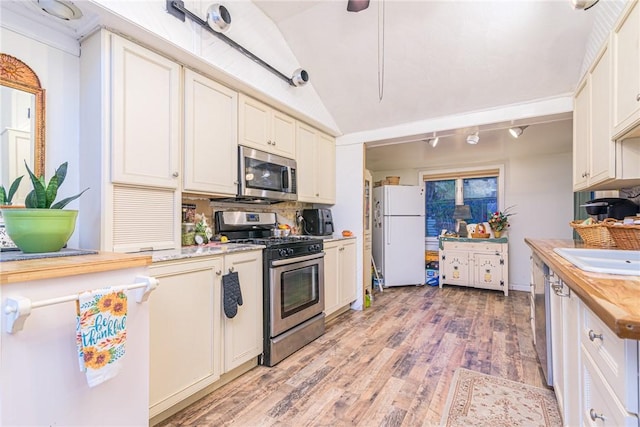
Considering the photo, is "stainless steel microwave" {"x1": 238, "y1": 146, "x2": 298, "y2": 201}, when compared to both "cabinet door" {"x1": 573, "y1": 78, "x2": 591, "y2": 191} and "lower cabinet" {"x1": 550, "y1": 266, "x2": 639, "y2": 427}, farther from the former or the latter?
"cabinet door" {"x1": 573, "y1": 78, "x2": 591, "y2": 191}

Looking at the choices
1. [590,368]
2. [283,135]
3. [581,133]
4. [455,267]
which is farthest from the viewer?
[455,267]

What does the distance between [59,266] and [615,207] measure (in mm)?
3215

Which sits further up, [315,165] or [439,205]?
[315,165]

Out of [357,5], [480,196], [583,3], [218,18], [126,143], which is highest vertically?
[357,5]

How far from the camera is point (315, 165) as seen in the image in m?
3.40

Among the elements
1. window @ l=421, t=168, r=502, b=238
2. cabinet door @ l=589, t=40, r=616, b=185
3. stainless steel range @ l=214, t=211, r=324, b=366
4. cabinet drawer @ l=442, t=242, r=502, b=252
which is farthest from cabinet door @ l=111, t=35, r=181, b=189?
window @ l=421, t=168, r=502, b=238

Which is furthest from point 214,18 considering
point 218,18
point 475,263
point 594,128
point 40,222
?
point 475,263

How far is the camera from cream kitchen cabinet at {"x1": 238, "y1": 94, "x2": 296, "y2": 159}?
96.6 inches

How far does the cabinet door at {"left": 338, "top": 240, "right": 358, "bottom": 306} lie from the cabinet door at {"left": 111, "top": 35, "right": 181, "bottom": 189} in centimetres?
202

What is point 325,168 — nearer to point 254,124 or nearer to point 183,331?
point 254,124

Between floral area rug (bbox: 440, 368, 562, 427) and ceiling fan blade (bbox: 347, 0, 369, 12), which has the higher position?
ceiling fan blade (bbox: 347, 0, 369, 12)

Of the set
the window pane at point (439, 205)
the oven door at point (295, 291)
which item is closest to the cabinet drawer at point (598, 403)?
the oven door at point (295, 291)

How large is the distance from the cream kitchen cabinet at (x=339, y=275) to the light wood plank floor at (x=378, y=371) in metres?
0.20

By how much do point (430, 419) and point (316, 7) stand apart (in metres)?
3.05
